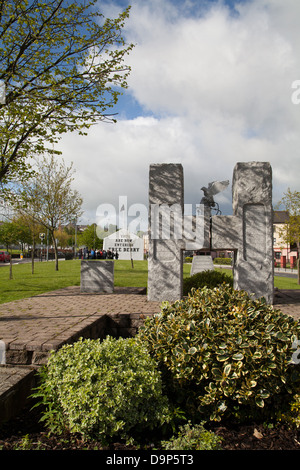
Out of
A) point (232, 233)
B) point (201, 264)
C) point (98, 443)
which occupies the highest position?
point (232, 233)

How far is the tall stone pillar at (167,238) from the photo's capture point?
305 inches

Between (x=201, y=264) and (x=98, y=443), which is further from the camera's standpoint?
(x=201, y=264)

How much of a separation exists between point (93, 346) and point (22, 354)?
4.19ft

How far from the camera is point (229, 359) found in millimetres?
3396

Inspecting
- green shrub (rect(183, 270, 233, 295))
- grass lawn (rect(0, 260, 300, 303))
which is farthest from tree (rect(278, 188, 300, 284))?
green shrub (rect(183, 270, 233, 295))

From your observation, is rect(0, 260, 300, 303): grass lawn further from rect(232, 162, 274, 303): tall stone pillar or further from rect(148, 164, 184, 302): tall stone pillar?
rect(232, 162, 274, 303): tall stone pillar

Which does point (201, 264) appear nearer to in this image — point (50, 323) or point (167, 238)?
point (167, 238)

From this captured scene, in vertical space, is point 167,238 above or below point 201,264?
above

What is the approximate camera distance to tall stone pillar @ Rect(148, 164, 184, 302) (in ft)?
25.4

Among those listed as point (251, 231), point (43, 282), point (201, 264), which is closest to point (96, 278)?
point (251, 231)

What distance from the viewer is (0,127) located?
32.0 feet

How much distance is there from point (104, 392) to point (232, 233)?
548cm

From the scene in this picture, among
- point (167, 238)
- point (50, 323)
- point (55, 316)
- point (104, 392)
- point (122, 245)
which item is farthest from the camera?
point (122, 245)

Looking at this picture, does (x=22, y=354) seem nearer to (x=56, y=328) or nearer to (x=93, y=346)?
(x=56, y=328)
